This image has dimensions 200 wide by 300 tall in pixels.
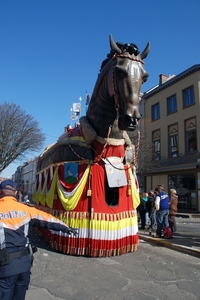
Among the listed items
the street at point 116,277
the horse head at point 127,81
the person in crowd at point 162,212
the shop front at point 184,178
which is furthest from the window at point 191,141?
the horse head at point 127,81

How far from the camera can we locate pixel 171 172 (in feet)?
82.6

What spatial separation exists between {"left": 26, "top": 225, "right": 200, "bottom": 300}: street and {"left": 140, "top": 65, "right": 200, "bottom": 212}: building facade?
17572mm

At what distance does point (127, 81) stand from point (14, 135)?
26189 millimetres

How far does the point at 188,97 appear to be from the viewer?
79.7 feet

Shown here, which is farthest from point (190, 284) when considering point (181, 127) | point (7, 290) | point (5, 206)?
point (181, 127)

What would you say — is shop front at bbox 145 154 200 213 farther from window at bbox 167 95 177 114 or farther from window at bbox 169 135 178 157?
window at bbox 167 95 177 114

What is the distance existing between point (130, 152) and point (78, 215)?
212 cm

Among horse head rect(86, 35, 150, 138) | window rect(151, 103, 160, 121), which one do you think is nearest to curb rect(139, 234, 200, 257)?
horse head rect(86, 35, 150, 138)

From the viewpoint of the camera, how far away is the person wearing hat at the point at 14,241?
2775 millimetres

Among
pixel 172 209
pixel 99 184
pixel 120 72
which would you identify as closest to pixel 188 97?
pixel 172 209

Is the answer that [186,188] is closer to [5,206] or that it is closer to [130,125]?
[130,125]

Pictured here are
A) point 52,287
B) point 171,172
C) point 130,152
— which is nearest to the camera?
point 52,287

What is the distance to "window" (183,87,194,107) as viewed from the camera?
23.8 metres

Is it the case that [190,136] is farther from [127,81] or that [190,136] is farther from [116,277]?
[116,277]
